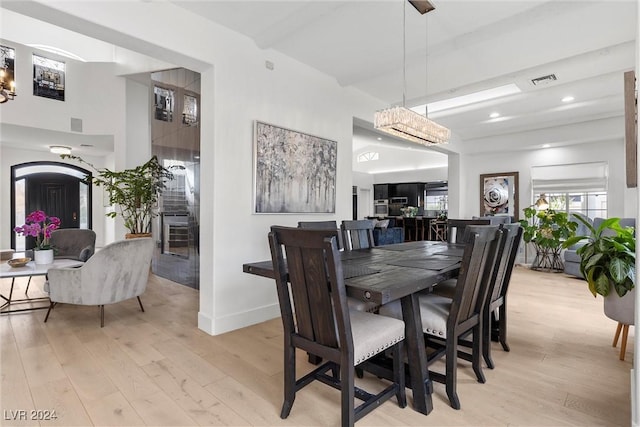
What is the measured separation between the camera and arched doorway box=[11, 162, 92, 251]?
26.8ft

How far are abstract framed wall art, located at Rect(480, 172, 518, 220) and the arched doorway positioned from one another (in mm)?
9776

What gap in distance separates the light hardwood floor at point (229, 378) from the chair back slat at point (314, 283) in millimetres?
549

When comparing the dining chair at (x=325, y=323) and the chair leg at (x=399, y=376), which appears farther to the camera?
the chair leg at (x=399, y=376)

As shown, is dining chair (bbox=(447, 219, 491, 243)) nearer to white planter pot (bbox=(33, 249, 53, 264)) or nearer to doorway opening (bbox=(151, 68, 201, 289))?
doorway opening (bbox=(151, 68, 201, 289))

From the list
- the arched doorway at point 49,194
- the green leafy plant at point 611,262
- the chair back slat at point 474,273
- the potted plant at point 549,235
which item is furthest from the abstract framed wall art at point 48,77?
the potted plant at point 549,235

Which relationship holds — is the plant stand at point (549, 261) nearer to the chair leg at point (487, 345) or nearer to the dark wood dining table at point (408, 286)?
the chair leg at point (487, 345)

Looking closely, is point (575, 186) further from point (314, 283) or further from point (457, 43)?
point (314, 283)

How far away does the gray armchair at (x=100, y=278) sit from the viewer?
9.78ft

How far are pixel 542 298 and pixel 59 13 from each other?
18.2ft

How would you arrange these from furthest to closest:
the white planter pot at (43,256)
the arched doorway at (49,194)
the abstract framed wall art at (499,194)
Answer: the arched doorway at (49,194) < the abstract framed wall art at (499,194) < the white planter pot at (43,256)

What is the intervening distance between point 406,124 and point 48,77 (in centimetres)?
671

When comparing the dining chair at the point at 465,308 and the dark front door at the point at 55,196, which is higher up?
the dark front door at the point at 55,196

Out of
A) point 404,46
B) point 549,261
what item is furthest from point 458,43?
point 549,261

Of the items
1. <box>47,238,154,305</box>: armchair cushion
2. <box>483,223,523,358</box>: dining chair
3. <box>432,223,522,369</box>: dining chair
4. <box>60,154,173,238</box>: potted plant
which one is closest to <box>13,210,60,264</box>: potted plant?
<box>47,238,154,305</box>: armchair cushion
